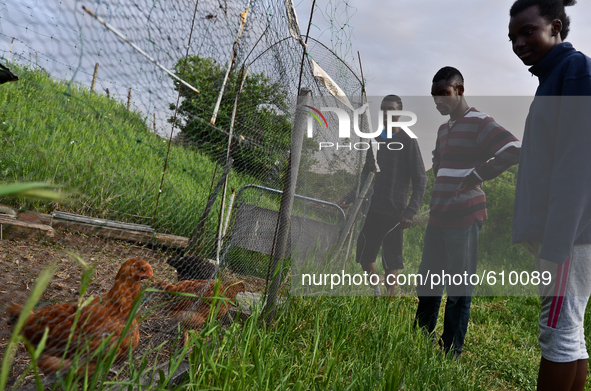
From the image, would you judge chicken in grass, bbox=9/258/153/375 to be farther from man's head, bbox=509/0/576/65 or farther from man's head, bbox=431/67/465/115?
man's head, bbox=431/67/465/115

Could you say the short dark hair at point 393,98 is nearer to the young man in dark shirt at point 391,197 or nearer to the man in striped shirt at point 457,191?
the young man in dark shirt at point 391,197

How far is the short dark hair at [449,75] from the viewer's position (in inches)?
105

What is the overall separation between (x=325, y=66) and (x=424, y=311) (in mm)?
2195

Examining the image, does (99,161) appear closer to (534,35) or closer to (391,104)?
(391,104)

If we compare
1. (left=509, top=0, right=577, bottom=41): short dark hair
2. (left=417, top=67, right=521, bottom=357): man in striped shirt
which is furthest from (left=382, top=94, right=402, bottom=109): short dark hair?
(left=509, top=0, right=577, bottom=41): short dark hair

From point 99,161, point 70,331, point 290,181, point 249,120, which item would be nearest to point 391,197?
point 290,181

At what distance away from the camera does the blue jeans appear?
8.46 ft

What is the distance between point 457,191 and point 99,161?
101 inches

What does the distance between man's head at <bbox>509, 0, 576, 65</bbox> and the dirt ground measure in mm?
2364

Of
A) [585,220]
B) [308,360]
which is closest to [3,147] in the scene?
[308,360]

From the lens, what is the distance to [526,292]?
5035mm

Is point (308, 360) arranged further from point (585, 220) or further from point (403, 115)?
point (403, 115)

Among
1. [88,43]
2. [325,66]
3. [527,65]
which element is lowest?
[88,43]

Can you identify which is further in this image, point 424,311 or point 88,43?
point 424,311
